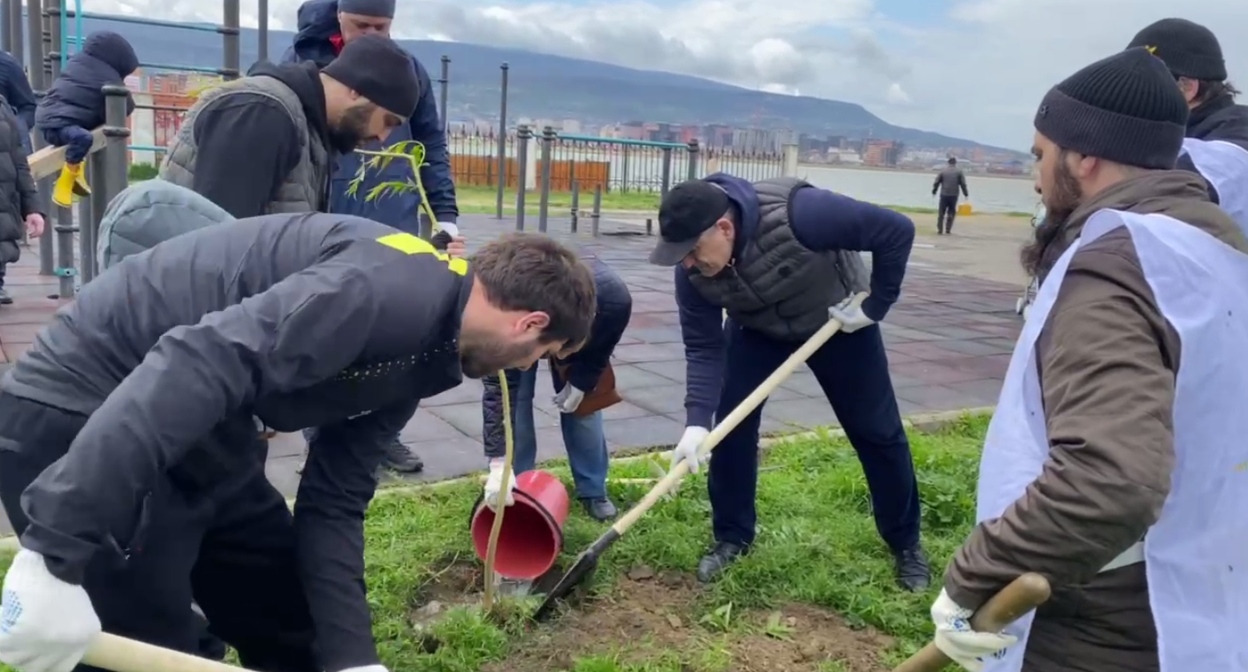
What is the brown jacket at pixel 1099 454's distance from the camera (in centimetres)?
160

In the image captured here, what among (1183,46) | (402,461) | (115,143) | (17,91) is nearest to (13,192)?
(115,143)

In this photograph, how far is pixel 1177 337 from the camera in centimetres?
168

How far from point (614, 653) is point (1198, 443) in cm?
199

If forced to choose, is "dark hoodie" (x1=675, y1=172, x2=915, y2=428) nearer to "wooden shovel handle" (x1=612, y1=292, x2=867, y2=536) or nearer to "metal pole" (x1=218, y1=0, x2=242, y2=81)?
"wooden shovel handle" (x1=612, y1=292, x2=867, y2=536)

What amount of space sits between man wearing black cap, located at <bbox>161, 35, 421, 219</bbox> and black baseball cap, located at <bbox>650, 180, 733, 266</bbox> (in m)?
0.84

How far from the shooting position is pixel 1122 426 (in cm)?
159

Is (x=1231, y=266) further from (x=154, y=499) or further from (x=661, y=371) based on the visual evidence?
(x=661, y=371)

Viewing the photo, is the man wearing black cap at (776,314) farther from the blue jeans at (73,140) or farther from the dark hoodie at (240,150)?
the blue jeans at (73,140)

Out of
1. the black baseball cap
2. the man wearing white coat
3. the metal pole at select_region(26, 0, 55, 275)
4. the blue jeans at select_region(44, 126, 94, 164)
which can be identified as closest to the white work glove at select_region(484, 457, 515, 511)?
the black baseball cap

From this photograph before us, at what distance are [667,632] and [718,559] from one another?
446mm

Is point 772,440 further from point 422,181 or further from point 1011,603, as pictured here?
point 1011,603

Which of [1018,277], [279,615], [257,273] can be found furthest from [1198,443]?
[1018,277]

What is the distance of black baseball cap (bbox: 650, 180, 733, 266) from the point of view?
11.0 feet

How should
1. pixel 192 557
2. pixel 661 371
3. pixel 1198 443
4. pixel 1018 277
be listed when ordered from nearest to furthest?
pixel 1198 443 < pixel 192 557 < pixel 661 371 < pixel 1018 277
